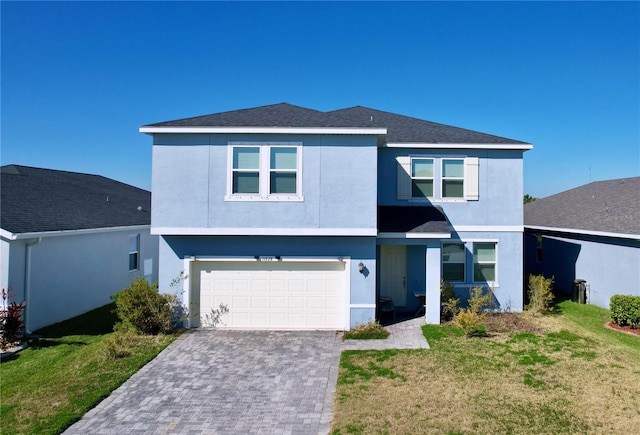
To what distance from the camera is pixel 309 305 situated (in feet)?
39.7

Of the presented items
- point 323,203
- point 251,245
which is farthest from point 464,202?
point 251,245

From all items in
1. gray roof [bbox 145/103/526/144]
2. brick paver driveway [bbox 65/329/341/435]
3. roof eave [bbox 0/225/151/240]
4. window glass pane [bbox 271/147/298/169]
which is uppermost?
gray roof [bbox 145/103/526/144]

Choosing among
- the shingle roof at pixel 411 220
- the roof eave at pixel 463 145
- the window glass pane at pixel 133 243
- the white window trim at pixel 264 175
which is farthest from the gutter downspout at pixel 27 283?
the roof eave at pixel 463 145

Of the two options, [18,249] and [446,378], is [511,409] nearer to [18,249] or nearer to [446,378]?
[446,378]

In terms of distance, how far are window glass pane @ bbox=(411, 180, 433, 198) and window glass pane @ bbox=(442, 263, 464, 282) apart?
8.85 feet

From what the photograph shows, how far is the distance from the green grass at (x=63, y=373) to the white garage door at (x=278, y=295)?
1.94 meters

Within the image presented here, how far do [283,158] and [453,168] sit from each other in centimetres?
658

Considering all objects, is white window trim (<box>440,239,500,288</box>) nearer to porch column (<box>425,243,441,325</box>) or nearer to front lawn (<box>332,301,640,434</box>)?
porch column (<box>425,243,441,325</box>)

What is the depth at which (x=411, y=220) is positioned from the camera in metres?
13.0

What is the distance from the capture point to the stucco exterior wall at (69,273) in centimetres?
1159

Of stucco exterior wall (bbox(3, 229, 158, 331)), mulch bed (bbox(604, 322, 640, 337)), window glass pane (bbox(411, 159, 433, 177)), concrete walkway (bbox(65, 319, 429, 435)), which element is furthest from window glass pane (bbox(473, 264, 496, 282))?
stucco exterior wall (bbox(3, 229, 158, 331))

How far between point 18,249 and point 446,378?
12501 mm

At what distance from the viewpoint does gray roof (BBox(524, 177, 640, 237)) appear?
49.1ft

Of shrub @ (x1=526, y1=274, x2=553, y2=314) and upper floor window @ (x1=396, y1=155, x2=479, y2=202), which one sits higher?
upper floor window @ (x1=396, y1=155, x2=479, y2=202)
